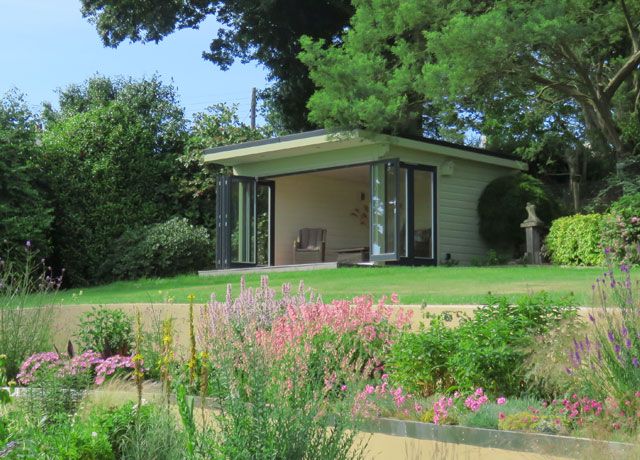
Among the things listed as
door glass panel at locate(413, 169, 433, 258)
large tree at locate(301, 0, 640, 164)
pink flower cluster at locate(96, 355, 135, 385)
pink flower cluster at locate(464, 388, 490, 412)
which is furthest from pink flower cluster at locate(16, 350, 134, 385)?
door glass panel at locate(413, 169, 433, 258)

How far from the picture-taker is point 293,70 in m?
23.9

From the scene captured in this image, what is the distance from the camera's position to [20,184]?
18.8 meters

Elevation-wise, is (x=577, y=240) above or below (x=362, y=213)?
below

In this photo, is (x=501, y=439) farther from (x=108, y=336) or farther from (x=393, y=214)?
(x=393, y=214)

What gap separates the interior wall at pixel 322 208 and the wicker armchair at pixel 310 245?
0.82 feet

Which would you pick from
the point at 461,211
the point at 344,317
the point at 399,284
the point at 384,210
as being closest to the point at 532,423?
the point at 344,317

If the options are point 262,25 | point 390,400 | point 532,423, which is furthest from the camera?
point 262,25

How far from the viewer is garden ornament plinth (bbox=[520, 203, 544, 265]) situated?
17.8 meters

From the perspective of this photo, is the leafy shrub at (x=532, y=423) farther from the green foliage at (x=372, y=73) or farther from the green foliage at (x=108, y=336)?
the green foliage at (x=372, y=73)

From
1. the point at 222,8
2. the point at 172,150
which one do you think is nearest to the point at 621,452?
the point at 172,150

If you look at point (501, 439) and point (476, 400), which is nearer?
point (501, 439)

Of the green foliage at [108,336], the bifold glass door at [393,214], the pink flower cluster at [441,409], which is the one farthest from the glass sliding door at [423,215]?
the pink flower cluster at [441,409]

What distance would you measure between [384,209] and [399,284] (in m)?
4.74

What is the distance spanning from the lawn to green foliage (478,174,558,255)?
3614mm
